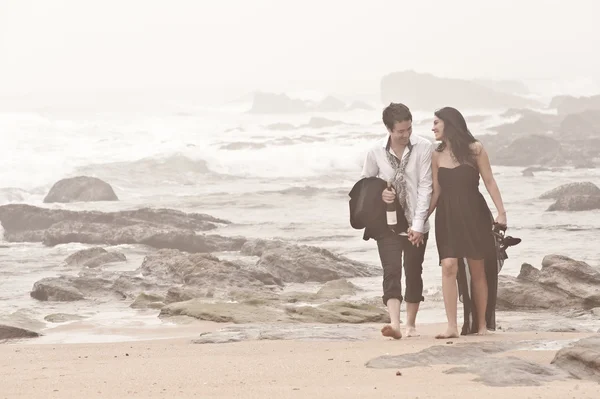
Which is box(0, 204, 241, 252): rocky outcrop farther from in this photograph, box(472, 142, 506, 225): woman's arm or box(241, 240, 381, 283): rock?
box(472, 142, 506, 225): woman's arm

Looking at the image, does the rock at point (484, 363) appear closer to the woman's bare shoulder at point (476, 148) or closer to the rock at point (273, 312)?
the woman's bare shoulder at point (476, 148)

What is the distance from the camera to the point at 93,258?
45.8 feet

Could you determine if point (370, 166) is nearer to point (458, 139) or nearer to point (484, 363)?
point (458, 139)

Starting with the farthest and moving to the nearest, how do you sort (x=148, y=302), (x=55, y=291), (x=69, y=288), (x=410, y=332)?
(x=69, y=288)
(x=55, y=291)
(x=148, y=302)
(x=410, y=332)

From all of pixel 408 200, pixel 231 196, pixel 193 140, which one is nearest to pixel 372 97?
pixel 193 140

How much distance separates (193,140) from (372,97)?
3341 cm

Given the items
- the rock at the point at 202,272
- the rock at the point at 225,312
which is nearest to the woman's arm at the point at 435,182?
the rock at the point at 225,312

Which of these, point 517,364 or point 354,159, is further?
point 354,159

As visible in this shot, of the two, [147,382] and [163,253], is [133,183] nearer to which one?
[163,253]

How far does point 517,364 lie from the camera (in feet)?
16.8

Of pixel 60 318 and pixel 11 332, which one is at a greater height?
pixel 11 332

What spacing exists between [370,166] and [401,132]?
0.32 m

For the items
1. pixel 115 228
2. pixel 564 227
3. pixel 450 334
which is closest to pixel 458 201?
pixel 450 334

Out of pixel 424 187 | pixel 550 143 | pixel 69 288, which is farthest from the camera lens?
pixel 550 143
